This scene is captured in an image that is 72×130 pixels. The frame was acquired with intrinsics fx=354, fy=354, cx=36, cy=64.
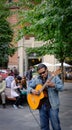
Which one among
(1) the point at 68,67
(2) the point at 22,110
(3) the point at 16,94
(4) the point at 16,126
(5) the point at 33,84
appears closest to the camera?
(5) the point at 33,84

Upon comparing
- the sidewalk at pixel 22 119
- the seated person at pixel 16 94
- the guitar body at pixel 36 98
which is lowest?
the seated person at pixel 16 94

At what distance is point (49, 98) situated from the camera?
6875 mm

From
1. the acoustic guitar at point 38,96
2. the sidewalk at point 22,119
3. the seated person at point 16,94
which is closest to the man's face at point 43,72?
the acoustic guitar at point 38,96

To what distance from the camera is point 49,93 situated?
686 cm

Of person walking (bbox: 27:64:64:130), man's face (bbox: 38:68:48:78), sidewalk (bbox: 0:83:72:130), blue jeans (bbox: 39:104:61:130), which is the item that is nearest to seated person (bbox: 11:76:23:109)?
sidewalk (bbox: 0:83:72:130)

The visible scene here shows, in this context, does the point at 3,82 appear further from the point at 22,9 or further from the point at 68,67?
the point at 68,67

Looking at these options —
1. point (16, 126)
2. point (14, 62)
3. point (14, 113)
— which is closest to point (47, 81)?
point (16, 126)

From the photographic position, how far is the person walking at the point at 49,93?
6766 mm

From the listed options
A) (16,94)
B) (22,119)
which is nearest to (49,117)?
(22,119)

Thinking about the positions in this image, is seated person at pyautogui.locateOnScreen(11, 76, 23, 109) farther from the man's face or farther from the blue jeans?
the man's face

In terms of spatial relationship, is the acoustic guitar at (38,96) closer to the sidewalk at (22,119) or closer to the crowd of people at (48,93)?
the crowd of people at (48,93)

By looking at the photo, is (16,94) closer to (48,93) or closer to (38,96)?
(38,96)

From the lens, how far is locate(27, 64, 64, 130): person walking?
6.77m

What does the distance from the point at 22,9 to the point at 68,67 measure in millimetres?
28881
